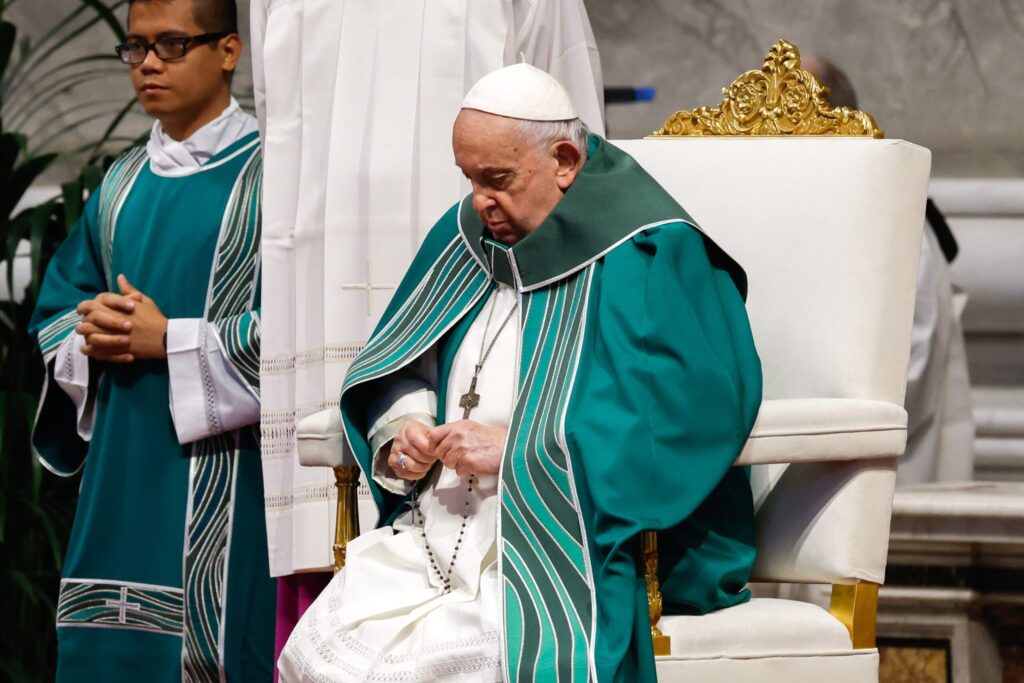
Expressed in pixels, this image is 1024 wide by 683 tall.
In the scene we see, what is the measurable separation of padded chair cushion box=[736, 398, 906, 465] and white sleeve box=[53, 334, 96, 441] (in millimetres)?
Result: 1852

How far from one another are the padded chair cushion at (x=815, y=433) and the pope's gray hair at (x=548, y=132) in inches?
23.9

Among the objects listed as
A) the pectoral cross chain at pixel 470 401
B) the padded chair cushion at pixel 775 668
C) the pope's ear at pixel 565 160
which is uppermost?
the pope's ear at pixel 565 160

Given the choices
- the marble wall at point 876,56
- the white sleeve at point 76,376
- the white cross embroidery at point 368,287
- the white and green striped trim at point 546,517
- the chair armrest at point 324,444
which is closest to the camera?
the white and green striped trim at point 546,517

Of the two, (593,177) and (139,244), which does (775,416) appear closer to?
(593,177)

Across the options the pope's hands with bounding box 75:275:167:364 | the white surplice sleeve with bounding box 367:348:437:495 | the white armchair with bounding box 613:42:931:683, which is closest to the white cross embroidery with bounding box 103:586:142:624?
the pope's hands with bounding box 75:275:167:364

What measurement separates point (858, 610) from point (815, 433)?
1.12 feet

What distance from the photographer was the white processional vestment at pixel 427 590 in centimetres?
264

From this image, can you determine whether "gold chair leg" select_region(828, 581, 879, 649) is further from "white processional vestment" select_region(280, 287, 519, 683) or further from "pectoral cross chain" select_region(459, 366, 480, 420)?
"pectoral cross chain" select_region(459, 366, 480, 420)

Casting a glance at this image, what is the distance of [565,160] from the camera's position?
299cm

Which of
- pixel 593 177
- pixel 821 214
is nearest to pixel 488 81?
pixel 593 177

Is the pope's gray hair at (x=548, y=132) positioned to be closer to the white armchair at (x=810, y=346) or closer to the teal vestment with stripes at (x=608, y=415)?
the teal vestment with stripes at (x=608, y=415)

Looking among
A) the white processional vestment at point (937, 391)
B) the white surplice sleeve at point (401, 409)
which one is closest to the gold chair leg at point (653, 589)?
the white surplice sleeve at point (401, 409)

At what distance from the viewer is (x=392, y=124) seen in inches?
144

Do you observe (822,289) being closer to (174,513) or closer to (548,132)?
(548,132)
